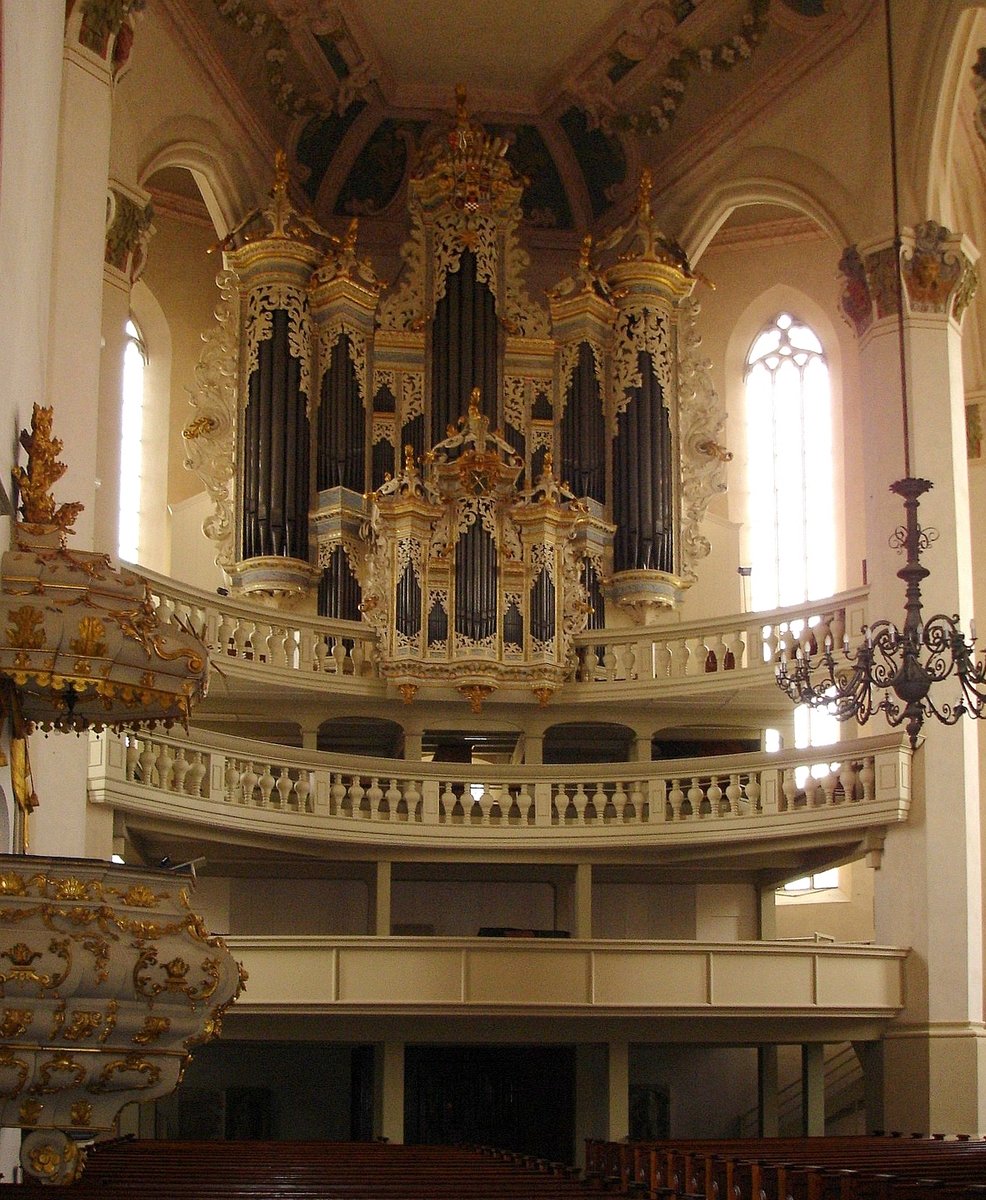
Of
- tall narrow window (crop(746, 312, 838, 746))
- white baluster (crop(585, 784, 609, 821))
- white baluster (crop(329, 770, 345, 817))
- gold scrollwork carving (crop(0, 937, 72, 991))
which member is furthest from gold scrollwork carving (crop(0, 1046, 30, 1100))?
tall narrow window (crop(746, 312, 838, 746))

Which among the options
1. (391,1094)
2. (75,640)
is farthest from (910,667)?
(391,1094)

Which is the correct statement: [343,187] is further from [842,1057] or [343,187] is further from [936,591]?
[842,1057]

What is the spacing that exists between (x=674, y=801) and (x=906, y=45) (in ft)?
25.6

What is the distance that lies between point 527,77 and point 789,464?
5.57 metres

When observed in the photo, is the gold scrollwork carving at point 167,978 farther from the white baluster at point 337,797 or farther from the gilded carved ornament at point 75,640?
the white baluster at point 337,797

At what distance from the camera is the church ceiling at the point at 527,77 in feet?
64.7

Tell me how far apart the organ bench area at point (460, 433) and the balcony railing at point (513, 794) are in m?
0.98

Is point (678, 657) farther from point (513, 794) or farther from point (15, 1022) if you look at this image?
point (15, 1022)

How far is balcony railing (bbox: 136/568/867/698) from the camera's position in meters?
17.9

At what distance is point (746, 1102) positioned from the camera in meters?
20.4

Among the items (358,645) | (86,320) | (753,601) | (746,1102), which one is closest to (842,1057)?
(746,1102)

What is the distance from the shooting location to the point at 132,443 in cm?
2091

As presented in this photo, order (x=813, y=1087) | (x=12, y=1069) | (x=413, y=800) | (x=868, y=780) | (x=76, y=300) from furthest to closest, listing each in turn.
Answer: (x=413, y=800) < (x=813, y=1087) < (x=868, y=780) < (x=76, y=300) < (x=12, y=1069)

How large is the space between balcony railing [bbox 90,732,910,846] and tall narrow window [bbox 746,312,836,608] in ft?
11.7
